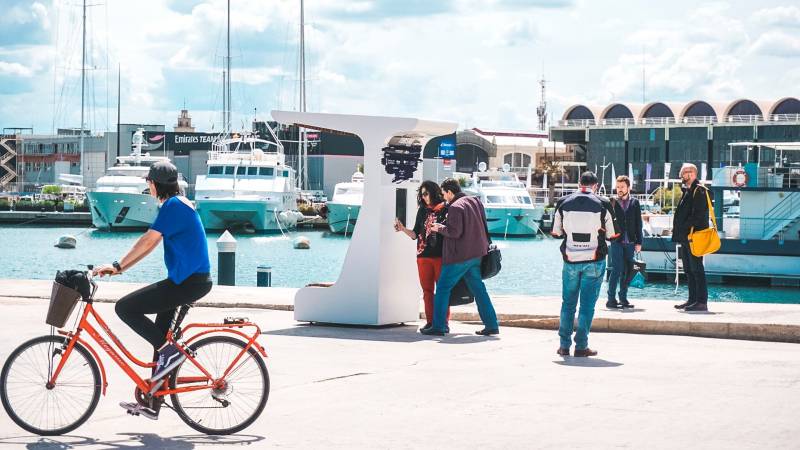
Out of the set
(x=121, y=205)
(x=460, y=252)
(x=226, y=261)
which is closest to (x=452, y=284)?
(x=460, y=252)

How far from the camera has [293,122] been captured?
44.4ft

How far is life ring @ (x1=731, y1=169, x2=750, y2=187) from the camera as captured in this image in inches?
1613

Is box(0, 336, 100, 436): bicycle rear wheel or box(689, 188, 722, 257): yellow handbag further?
box(689, 188, 722, 257): yellow handbag

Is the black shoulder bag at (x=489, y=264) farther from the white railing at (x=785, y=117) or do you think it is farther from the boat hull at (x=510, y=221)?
the white railing at (x=785, y=117)

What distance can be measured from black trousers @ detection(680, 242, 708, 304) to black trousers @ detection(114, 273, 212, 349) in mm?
8313

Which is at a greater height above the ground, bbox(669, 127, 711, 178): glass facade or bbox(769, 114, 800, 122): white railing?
bbox(769, 114, 800, 122): white railing

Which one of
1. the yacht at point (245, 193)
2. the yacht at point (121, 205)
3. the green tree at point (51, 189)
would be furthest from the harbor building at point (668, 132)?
the green tree at point (51, 189)

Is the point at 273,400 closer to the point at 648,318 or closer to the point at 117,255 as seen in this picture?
the point at 648,318

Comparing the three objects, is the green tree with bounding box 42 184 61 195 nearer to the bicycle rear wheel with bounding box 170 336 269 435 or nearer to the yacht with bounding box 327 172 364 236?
the yacht with bounding box 327 172 364 236

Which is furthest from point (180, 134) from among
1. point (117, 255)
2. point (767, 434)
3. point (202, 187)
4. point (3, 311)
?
point (767, 434)

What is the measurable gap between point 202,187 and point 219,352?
73.2 m

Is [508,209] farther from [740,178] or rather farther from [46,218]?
[740,178]

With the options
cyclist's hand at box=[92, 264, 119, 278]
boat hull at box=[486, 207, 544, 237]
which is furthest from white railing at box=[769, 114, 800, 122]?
cyclist's hand at box=[92, 264, 119, 278]

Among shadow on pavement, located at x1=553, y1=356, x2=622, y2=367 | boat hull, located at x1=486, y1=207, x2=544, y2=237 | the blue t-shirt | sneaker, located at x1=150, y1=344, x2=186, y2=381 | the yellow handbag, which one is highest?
the blue t-shirt
